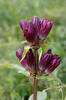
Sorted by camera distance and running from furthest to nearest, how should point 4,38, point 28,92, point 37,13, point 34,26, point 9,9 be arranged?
point 9,9
point 37,13
point 4,38
point 28,92
point 34,26

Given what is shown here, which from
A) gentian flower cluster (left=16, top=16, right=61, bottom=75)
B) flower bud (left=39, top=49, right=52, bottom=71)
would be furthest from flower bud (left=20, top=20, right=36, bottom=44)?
flower bud (left=39, top=49, right=52, bottom=71)

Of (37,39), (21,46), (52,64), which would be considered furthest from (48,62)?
(21,46)

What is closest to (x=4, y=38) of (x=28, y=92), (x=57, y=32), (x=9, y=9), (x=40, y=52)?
(x=57, y=32)

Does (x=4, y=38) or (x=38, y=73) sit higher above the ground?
(x=38, y=73)

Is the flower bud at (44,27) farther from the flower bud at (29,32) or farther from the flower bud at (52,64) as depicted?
the flower bud at (52,64)

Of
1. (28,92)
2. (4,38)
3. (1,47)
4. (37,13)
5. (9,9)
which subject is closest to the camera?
(28,92)

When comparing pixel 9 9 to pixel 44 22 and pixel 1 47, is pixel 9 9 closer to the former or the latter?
pixel 1 47

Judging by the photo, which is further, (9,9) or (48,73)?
(9,9)
